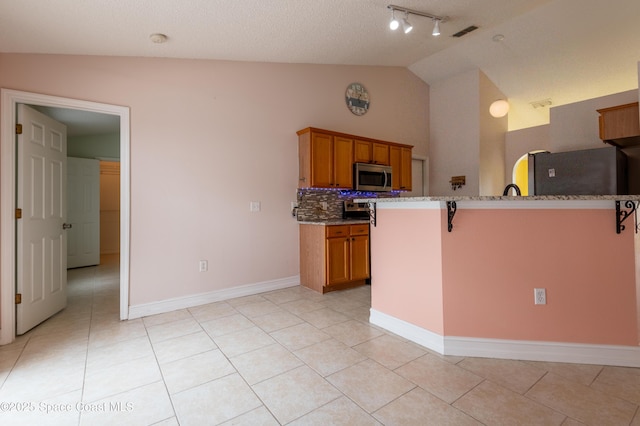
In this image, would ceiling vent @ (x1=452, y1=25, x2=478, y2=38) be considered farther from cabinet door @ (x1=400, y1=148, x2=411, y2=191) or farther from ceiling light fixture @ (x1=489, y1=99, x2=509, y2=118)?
cabinet door @ (x1=400, y1=148, x2=411, y2=191)

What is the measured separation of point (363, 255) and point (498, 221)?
2.14 meters

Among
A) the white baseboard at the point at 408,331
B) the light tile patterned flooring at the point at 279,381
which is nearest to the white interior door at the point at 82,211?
the light tile patterned flooring at the point at 279,381

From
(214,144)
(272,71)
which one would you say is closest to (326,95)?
(272,71)

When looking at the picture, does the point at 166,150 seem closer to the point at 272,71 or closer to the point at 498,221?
the point at 272,71

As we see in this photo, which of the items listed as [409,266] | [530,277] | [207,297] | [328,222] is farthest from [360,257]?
[530,277]

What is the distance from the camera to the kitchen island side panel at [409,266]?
2252mm

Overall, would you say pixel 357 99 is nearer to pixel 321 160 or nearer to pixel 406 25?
pixel 321 160

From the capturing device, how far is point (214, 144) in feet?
11.4

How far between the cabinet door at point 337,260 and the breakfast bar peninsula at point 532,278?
1.57m

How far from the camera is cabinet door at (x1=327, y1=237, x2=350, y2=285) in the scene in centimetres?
375

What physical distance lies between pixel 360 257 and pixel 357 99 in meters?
2.57

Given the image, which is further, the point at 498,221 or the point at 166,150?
the point at 166,150

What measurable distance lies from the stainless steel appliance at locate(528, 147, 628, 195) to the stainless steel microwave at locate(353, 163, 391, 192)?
6.36 feet

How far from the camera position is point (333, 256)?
378cm
